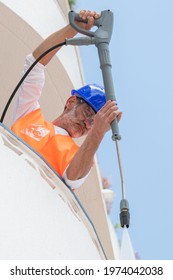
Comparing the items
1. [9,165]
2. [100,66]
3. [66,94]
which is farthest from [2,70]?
[9,165]

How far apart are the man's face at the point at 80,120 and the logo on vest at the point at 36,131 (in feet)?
0.60

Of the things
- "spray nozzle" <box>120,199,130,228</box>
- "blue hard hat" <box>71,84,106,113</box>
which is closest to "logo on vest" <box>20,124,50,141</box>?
"blue hard hat" <box>71,84,106,113</box>

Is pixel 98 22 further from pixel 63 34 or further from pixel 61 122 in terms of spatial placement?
pixel 61 122

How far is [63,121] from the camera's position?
5.87m

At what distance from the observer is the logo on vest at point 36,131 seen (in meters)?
5.62

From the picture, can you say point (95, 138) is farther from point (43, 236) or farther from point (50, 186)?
point (43, 236)

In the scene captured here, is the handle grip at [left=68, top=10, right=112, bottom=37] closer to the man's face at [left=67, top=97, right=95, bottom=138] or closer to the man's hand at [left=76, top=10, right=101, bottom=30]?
the man's hand at [left=76, top=10, right=101, bottom=30]

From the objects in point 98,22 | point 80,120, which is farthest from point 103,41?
point 80,120

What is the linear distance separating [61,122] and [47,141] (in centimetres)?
29

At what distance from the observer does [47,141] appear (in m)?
5.61

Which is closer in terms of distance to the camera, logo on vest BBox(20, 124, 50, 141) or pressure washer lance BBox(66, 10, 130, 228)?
pressure washer lance BBox(66, 10, 130, 228)

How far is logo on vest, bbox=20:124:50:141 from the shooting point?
5625 millimetres

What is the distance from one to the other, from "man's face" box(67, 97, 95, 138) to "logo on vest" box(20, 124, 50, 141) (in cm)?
18

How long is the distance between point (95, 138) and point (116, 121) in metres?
0.15
